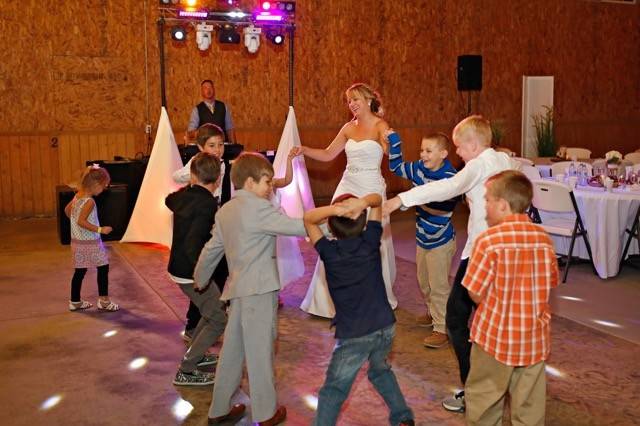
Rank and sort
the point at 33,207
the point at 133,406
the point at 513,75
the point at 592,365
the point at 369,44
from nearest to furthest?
1. the point at 133,406
2. the point at 592,365
3. the point at 33,207
4. the point at 369,44
5. the point at 513,75

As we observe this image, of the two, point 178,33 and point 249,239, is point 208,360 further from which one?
point 178,33

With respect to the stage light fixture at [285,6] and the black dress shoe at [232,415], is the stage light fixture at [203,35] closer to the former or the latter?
the stage light fixture at [285,6]

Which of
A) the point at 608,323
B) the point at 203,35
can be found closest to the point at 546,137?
the point at 203,35

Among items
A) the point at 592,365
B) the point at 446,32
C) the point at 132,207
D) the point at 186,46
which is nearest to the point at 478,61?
the point at 446,32

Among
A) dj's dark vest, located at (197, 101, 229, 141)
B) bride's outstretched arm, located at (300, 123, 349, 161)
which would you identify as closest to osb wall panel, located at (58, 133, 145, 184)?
dj's dark vest, located at (197, 101, 229, 141)

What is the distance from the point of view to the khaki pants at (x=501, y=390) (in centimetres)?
288

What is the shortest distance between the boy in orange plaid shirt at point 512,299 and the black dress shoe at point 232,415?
1212 millimetres

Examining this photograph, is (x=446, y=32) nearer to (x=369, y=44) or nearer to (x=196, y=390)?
(x=369, y=44)

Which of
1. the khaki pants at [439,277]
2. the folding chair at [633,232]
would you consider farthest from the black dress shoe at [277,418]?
the folding chair at [633,232]

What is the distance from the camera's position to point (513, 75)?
13328 millimetres

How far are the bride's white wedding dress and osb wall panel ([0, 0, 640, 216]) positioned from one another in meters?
5.99

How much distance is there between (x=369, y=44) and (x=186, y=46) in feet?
10.1

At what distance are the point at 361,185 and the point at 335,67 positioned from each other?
22.5 ft

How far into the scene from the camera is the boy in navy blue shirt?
9.34 ft
